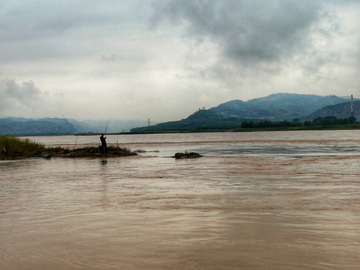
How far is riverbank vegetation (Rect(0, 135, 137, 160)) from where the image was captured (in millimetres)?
44219

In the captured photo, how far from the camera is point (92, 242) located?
843 cm

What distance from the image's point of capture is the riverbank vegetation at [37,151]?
4422 cm

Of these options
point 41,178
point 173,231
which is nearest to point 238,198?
point 173,231

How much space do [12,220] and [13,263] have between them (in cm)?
447

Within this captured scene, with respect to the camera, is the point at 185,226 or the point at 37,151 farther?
the point at 37,151

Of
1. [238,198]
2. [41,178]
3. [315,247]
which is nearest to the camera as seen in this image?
[315,247]

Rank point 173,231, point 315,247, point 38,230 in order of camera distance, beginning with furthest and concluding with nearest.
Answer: point 38,230 → point 173,231 → point 315,247

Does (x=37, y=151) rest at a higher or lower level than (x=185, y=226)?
higher

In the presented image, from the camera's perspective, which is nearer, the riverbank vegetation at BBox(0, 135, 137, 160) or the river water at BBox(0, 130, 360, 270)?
the river water at BBox(0, 130, 360, 270)

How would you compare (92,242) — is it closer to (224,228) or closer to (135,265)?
(135,265)

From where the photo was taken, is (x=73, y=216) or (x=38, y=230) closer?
(x=38, y=230)

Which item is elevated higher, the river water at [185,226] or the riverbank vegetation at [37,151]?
the riverbank vegetation at [37,151]

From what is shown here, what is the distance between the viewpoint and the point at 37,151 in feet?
156

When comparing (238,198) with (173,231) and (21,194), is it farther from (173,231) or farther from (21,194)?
(21,194)
